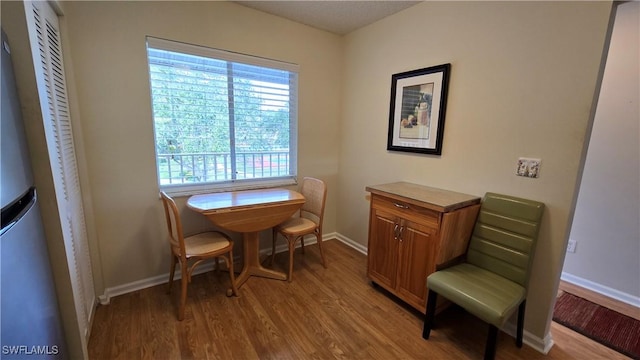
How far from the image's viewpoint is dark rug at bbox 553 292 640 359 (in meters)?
1.79

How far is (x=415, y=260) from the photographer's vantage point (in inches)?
77.4

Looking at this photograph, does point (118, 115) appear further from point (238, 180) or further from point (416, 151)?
point (416, 151)

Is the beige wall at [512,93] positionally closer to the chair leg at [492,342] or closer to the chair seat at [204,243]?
the chair leg at [492,342]

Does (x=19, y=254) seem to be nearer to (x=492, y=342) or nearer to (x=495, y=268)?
(x=492, y=342)

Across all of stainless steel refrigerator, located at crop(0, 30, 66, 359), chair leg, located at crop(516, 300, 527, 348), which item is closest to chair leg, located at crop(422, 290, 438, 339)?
chair leg, located at crop(516, 300, 527, 348)

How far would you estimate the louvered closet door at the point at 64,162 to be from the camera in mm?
1306

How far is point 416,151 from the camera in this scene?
2.42 metres

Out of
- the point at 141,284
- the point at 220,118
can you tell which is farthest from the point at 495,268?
the point at 141,284

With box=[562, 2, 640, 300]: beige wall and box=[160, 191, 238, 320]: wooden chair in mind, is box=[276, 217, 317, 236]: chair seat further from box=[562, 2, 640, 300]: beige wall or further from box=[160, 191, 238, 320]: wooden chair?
box=[562, 2, 640, 300]: beige wall

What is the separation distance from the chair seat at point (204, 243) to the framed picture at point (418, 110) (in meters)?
1.77

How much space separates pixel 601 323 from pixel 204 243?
304 cm

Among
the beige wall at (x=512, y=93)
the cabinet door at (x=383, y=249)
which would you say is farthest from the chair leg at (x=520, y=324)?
the cabinet door at (x=383, y=249)

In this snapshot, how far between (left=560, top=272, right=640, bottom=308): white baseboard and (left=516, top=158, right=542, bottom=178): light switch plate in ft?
4.15

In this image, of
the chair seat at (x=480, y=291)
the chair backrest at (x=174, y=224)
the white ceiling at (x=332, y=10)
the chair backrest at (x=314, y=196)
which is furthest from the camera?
the chair backrest at (x=314, y=196)
